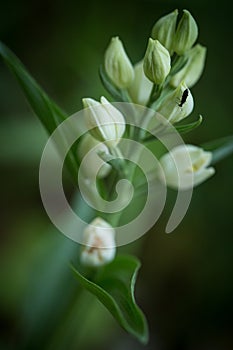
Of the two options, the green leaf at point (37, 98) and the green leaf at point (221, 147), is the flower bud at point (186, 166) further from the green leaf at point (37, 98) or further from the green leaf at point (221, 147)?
the green leaf at point (37, 98)

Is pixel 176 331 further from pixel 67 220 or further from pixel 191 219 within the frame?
pixel 67 220

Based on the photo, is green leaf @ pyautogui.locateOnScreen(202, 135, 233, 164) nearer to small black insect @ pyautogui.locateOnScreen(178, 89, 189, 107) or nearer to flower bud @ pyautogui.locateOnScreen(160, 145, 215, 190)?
flower bud @ pyautogui.locateOnScreen(160, 145, 215, 190)

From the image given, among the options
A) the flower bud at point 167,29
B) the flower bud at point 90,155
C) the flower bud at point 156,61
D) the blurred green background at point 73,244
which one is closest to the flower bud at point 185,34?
the flower bud at point 167,29

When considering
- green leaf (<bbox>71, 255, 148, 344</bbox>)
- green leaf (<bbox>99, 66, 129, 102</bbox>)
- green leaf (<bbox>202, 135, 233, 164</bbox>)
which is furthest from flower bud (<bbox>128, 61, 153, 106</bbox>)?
green leaf (<bbox>71, 255, 148, 344</bbox>)

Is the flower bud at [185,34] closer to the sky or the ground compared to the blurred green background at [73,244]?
closer to the sky

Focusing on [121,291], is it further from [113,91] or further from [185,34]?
[185,34]

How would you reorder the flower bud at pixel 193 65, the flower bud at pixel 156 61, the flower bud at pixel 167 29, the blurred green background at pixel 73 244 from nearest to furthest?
1. the flower bud at pixel 156 61
2. the flower bud at pixel 167 29
3. the flower bud at pixel 193 65
4. the blurred green background at pixel 73 244
